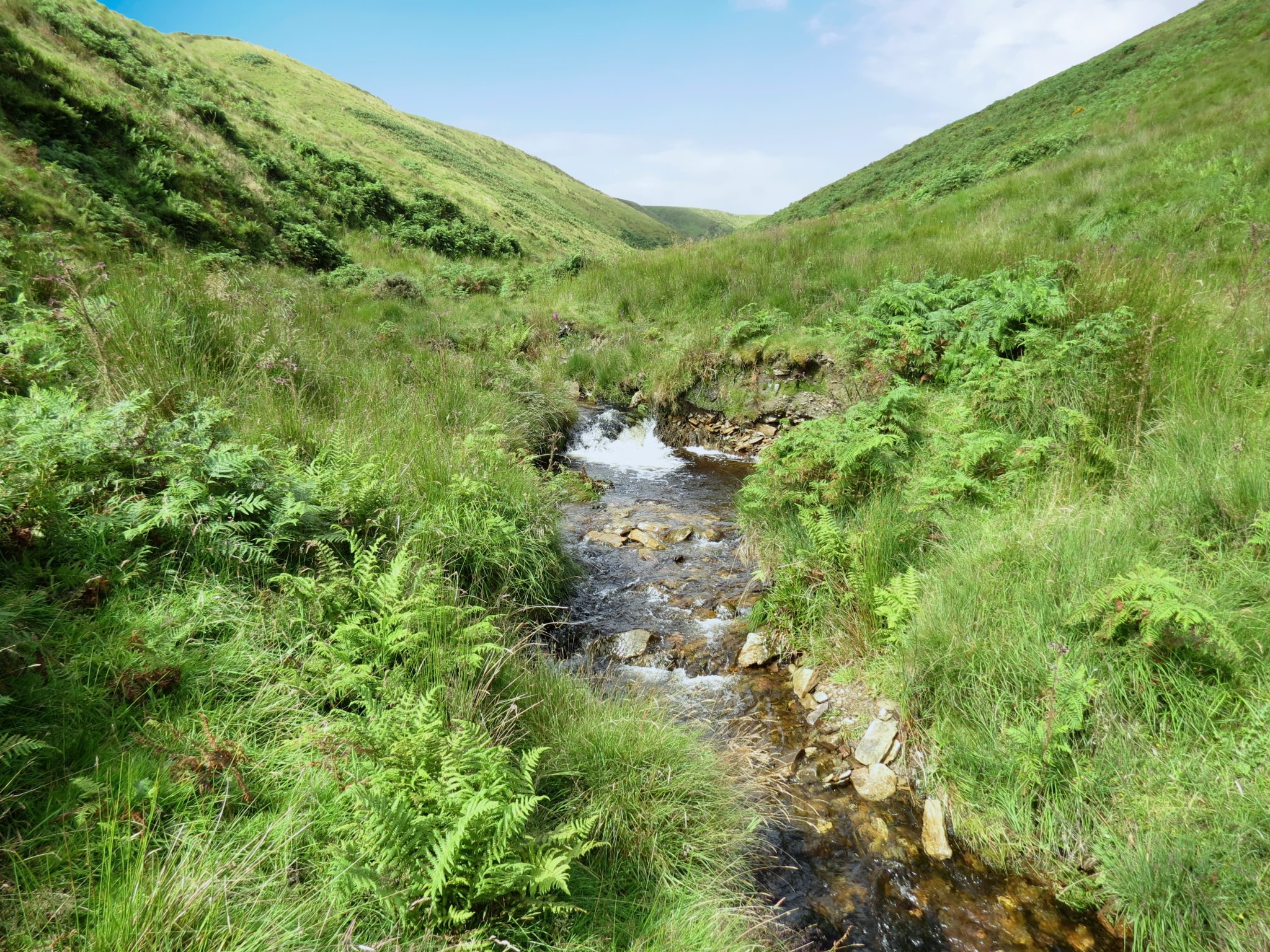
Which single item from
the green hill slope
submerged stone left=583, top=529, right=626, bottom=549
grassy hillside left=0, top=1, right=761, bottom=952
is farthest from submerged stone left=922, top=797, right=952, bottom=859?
the green hill slope

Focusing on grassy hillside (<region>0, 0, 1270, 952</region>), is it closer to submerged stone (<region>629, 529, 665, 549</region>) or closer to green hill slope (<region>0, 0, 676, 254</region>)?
submerged stone (<region>629, 529, 665, 549</region>)

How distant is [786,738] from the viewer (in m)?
3.61

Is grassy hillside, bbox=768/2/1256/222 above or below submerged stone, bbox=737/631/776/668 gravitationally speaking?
above

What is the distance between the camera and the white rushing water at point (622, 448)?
8.76m

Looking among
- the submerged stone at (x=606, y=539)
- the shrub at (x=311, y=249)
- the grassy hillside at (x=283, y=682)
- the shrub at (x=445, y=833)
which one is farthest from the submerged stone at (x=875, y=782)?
the shrub at (x=311, y=249)

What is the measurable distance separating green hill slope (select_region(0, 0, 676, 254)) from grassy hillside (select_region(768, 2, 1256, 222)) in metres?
18.1

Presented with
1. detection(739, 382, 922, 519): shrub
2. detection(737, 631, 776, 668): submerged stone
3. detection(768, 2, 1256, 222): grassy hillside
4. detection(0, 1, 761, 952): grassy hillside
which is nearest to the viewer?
detection(0, 1, 761, 952): grassy hillside

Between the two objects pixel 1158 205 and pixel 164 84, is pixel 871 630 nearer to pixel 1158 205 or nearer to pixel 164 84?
pixel 1158 205

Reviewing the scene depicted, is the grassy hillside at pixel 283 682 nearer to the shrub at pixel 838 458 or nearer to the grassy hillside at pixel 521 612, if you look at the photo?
the grassy hillside at pixel 521 612

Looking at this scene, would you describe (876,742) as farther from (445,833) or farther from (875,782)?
(445,833)

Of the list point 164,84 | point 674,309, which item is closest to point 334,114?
point 164,84

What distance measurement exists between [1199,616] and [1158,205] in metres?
10.1

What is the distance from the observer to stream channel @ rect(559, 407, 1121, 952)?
247 centimetres

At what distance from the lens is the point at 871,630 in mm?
3758
